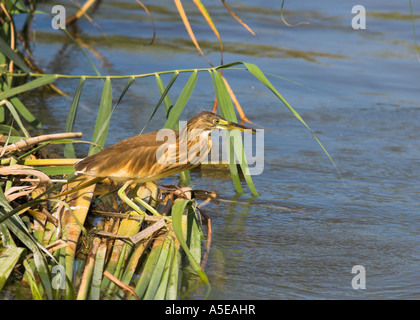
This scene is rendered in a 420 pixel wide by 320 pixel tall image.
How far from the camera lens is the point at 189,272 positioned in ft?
10.9

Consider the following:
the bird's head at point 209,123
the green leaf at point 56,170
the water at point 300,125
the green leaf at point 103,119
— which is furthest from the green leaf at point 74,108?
the water at point 300,125

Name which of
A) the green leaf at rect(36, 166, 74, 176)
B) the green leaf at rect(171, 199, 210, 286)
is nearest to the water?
the green leaf at rect(171, 199, 210, 286)

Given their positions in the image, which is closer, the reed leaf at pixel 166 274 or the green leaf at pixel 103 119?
the reed leaf at pixel 166 274

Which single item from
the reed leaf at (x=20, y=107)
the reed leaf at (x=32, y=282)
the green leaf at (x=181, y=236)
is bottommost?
the reed leaf at (x=32, y=282)

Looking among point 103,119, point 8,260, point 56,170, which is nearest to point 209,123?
point 103,119

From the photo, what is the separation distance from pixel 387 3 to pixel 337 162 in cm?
593

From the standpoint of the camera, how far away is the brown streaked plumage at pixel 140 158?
3.54 meters

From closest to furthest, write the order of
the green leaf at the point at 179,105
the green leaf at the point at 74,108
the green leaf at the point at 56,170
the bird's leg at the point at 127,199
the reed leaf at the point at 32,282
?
the reed leaf at the point at 32,282
the bird's leg at the point at 127,199
the green leaf at the point at 56,170
the green leaf at the point at 179,105
the green leaf at the point at 74,108

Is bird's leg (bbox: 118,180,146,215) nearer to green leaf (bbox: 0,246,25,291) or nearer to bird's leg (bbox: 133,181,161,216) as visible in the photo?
bird's leg (bbox: 133,181,161,216)

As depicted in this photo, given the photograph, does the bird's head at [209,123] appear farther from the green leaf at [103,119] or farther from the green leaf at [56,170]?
the green leaf at [56,170]

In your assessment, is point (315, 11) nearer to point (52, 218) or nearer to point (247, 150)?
point (247, 150)

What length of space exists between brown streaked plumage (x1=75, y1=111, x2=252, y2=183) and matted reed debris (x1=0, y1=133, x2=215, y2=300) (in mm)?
172

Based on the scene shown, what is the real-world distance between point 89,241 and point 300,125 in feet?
10.2
